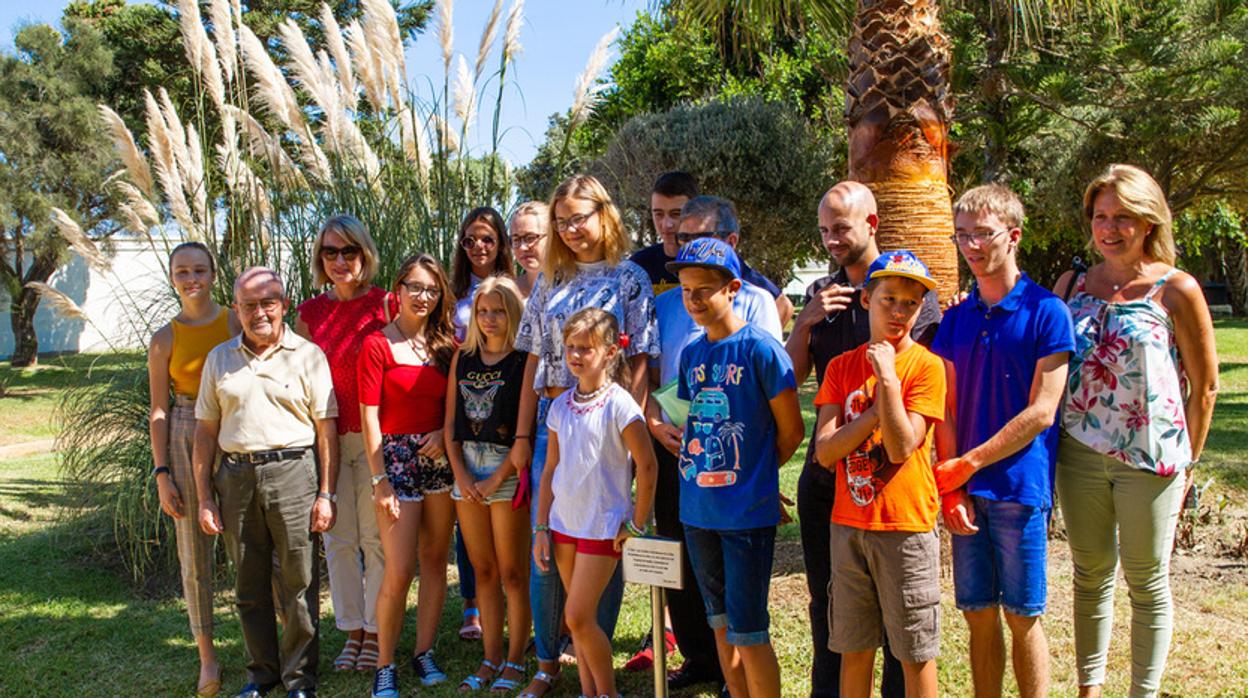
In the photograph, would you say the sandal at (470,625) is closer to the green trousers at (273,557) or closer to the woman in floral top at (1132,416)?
the green trousers at (273,557)

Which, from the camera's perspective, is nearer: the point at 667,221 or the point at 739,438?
the point at 739,438

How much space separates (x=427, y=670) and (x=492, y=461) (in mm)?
1087

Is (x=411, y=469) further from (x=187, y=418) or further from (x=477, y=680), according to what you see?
(x=187, y=418)

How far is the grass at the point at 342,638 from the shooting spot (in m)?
4.22

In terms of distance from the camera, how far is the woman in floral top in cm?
323

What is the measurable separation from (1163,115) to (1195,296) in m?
11.7

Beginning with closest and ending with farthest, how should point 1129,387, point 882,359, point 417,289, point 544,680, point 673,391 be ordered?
point 882,359 < point 1129,387 < point 673,391 < point 544,680 < point 417,289

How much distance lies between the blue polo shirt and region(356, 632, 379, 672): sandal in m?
2.96

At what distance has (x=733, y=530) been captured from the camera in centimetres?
328

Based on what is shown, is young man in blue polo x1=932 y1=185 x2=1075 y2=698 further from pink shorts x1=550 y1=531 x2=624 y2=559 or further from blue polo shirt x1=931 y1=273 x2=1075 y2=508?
pink shorts x1=550 y1=531 x2=624 y2=559

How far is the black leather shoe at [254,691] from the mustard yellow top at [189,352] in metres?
1.37

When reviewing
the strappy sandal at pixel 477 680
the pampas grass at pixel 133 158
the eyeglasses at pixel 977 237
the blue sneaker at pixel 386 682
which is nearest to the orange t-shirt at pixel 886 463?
Result: the eyeglasses at pixel 977 237

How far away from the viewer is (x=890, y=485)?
9.89 ft

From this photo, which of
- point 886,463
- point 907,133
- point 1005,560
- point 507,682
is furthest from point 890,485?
point 907,133
